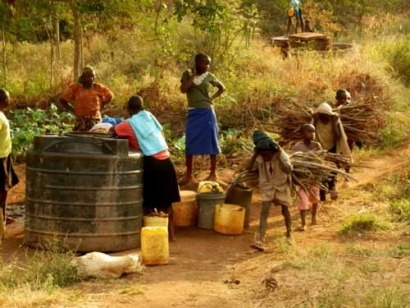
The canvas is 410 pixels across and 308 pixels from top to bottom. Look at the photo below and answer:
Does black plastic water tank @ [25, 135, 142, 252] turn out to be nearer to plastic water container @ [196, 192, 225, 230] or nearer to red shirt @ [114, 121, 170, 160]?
red shirt @ [114, 121, 170, 160]

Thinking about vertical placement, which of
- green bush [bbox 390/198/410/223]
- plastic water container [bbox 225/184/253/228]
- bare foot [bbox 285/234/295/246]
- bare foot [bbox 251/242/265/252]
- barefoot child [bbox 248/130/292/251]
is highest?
barefoot child [bbox 248/130/292/251]

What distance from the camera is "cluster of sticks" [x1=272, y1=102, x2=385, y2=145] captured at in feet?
33.2

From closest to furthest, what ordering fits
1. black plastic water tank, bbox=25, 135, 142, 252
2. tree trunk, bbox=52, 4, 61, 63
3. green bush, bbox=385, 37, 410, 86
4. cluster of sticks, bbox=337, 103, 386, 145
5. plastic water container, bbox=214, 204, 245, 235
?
black plastic water tank, bbox=25, 135, 142, 252 < plastic water container, bbox=214, 204, 245, 235 < cluster of sticks, bbox=337, 103, 386, 145 < tree trunk, bbox=52, 4, 61, 63 < green bush, bbox=385, 37, 410, 86

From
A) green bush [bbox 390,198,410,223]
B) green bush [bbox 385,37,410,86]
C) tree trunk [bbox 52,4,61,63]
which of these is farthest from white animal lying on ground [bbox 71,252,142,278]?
green bush [bbox 385,37,410,86]

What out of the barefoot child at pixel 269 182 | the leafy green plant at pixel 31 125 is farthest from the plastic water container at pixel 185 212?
the leafy green plant at pixel 31 125

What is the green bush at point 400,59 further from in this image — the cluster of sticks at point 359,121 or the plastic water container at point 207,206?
the plastic water container at point 207,206

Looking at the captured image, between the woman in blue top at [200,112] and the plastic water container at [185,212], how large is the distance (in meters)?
1.12

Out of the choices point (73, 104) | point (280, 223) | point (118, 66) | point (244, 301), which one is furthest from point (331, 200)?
point (118, 66)

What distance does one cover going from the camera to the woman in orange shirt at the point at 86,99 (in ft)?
29.3

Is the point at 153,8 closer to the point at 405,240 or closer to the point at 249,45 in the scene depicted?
the point at 249,45

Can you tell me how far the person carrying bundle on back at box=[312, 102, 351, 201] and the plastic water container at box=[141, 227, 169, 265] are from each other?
281 centimetres

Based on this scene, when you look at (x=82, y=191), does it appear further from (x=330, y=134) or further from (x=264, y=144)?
(x=330, y=134)

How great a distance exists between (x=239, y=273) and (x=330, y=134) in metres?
2.99

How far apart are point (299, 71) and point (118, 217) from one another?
27.4 feet
